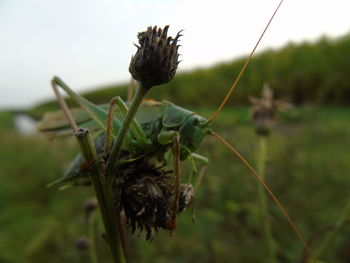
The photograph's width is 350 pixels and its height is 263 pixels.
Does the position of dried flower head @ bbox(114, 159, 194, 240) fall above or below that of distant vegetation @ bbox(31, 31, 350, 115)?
above

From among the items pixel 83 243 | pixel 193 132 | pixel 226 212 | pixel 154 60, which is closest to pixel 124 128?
pixel 154 60

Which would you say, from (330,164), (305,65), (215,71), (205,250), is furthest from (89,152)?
(215,71)

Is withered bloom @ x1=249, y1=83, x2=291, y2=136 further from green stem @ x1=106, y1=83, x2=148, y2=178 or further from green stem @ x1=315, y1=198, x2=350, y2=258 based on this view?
green stem @ x1=106, y1=83, x2=148, y2=178

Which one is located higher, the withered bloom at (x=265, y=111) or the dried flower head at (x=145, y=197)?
the dried flower head at (x=145, y=197)

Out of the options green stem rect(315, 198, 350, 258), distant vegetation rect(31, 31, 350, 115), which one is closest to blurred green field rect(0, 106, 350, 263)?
green stem rect(315, 198, 350, 258)

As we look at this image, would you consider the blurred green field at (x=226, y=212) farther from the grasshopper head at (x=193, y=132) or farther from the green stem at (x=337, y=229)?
the grasshopper head at (x=193, y=132)

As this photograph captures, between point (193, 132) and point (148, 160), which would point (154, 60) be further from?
point (193, 132)

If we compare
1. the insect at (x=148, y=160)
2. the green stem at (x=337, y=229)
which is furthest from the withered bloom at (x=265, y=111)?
the insect at (x=148, y=160)

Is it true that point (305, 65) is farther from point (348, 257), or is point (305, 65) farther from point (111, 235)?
point (111, 235)
